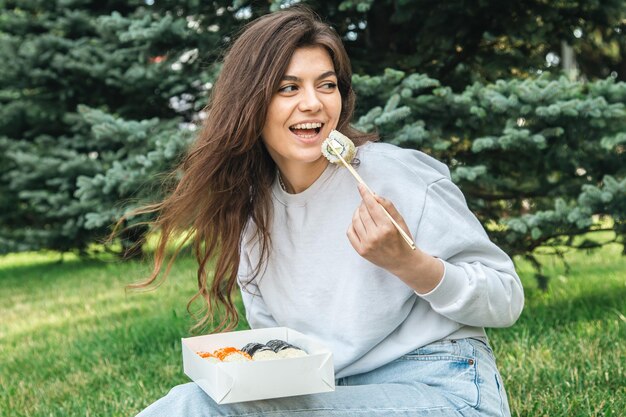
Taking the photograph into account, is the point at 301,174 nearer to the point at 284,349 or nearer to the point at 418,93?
the point at 284,349

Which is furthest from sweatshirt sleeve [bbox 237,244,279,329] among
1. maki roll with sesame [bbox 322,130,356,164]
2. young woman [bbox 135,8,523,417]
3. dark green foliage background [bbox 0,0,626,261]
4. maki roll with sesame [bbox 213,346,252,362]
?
dark green foliage background [bbox 0,0,626,261]

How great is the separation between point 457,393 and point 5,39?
16.0 feet

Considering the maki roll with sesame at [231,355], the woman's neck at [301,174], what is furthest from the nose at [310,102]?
the maki roll with sesame at [231,355]

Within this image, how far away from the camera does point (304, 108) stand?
1.99 m

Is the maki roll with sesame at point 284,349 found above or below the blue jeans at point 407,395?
above

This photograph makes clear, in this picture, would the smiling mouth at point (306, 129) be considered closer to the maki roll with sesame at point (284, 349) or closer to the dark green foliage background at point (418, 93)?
the maki roll with sesame at point (284, 349)

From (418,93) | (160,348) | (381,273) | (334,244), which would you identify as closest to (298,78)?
(334,244)

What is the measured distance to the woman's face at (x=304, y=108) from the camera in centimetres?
201

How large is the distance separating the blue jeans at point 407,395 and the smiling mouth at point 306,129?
57 cm

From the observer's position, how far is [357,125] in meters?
3.77

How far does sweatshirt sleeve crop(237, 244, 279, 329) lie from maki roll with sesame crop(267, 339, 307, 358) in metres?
0.34

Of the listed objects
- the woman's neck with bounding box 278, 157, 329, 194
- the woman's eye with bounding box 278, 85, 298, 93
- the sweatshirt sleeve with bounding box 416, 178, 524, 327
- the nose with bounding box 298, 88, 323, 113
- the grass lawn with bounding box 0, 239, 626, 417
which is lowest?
the grass lawn with bounding box 0, 239, 626, 417

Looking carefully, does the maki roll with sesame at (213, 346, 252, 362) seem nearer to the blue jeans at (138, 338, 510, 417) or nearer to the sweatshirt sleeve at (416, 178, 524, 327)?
the blue jeans at (138, 338, 510, 417)

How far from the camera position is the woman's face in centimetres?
201
